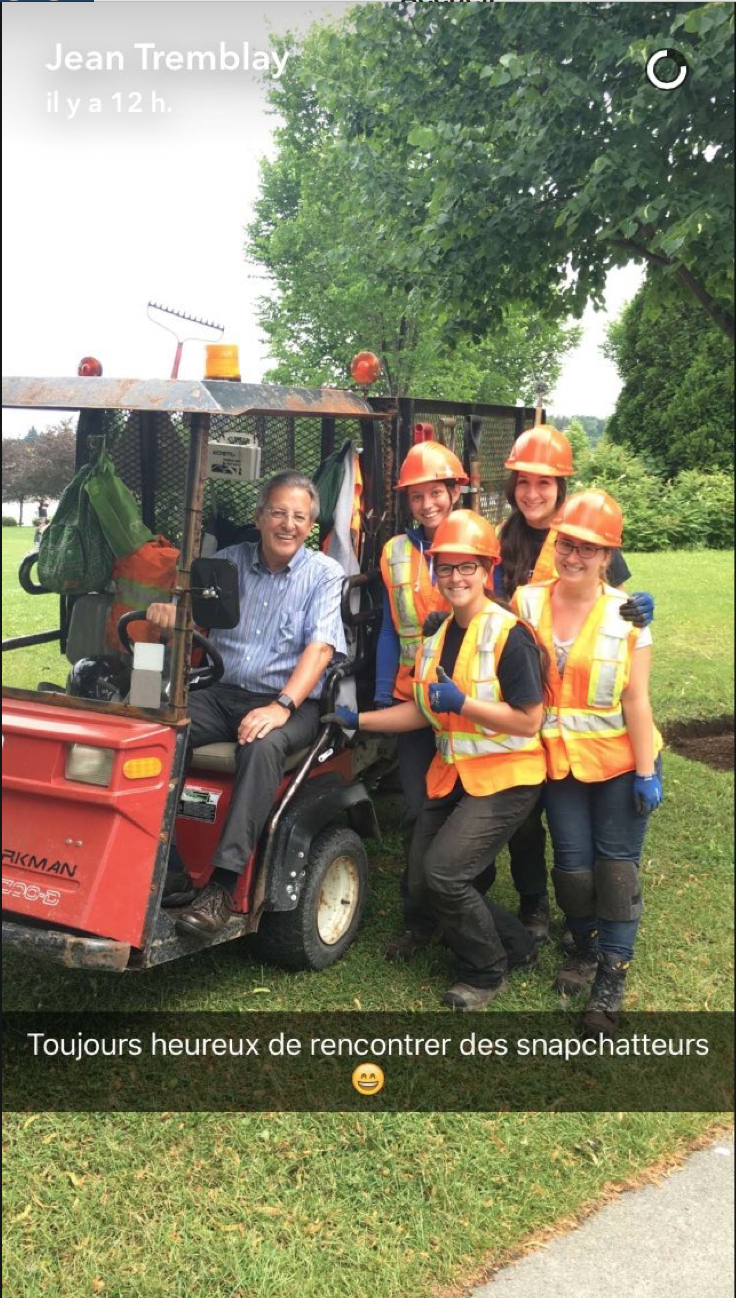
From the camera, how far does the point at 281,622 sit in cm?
388

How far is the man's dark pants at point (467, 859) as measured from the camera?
11.7ft

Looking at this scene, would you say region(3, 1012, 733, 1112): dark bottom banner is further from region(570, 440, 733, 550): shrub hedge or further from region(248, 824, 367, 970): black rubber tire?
region(570, 440, 733, 550): shrub hedge

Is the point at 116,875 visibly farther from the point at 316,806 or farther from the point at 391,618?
the point at 391,618

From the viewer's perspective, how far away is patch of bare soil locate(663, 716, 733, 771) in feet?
10.4

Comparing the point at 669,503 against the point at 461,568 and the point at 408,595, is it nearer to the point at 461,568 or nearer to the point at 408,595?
the point at 408,595

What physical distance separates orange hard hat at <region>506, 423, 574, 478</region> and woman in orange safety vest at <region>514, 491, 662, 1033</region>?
41 cm

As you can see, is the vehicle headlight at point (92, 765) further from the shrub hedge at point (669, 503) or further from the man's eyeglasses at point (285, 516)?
the shrub hedge at point (669, 503)

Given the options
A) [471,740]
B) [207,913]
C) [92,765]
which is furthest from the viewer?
[471,740]

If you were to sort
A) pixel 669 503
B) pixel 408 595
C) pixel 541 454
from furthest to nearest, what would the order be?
pixel 669 503 < pixel 408 595 < pixel 541 454

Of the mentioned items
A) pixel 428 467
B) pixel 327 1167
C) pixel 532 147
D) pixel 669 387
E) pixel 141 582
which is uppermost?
pixel 532 147

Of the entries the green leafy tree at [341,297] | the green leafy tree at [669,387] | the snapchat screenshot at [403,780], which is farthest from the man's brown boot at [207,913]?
the green leafy tree at [341,297]

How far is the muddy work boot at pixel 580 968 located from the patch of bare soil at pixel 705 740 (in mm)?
675

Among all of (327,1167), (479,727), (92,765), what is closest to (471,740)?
(479,727)

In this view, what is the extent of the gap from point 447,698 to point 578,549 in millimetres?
570
